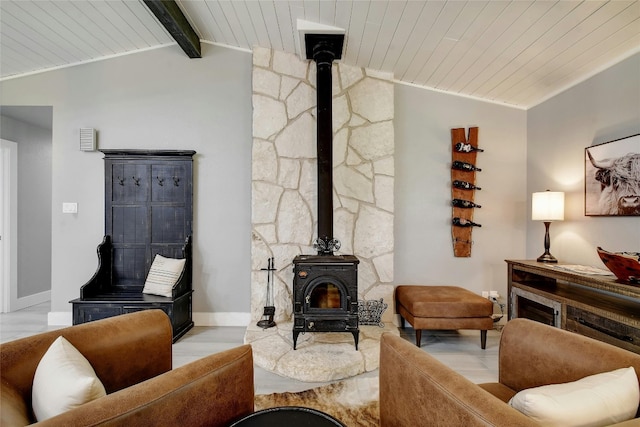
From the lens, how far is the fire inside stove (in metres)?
2.62

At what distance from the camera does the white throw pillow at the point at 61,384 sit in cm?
95

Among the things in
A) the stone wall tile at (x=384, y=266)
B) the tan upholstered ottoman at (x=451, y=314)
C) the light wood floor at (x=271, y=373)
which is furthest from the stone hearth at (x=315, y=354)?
the stone wall tile at (x=384, y=266)

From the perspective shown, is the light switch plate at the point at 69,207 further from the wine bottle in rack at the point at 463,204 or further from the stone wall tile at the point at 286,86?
the wine bottle in rack at the point at 463,204

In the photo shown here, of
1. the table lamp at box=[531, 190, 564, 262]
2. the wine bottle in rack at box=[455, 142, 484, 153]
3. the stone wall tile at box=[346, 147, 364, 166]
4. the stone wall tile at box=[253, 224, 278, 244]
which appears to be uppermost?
the wine bottle in rack at box=[455, 142, 484, 153]

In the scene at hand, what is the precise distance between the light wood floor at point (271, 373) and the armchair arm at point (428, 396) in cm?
115

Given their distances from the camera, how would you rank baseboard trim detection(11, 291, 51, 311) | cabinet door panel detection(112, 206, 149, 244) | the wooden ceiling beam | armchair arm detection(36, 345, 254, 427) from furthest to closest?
baseboard trim detection(11, 291, 51, 311), cabinet door panel detection(112, 206, 149, 244), the wooden ceiling beam, armchair arm detection(36, 345, 254, 427)

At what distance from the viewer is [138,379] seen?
147 centimetres

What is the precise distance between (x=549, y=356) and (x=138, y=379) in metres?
1.85

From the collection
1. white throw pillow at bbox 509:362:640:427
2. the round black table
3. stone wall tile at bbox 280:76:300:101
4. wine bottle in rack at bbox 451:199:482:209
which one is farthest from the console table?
stone wall tile at bbox 280:76:300:101

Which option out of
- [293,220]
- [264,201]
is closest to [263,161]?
[264,201]

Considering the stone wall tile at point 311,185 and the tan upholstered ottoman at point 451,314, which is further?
the stone wall tile at point 311,185

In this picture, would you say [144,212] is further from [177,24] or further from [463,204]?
[463,204]

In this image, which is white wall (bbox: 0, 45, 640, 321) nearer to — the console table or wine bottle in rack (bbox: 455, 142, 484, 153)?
wine bottle in rack (bbox: 455, 142, 484, 153)

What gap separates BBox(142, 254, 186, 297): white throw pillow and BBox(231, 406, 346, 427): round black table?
2346 millimetres
